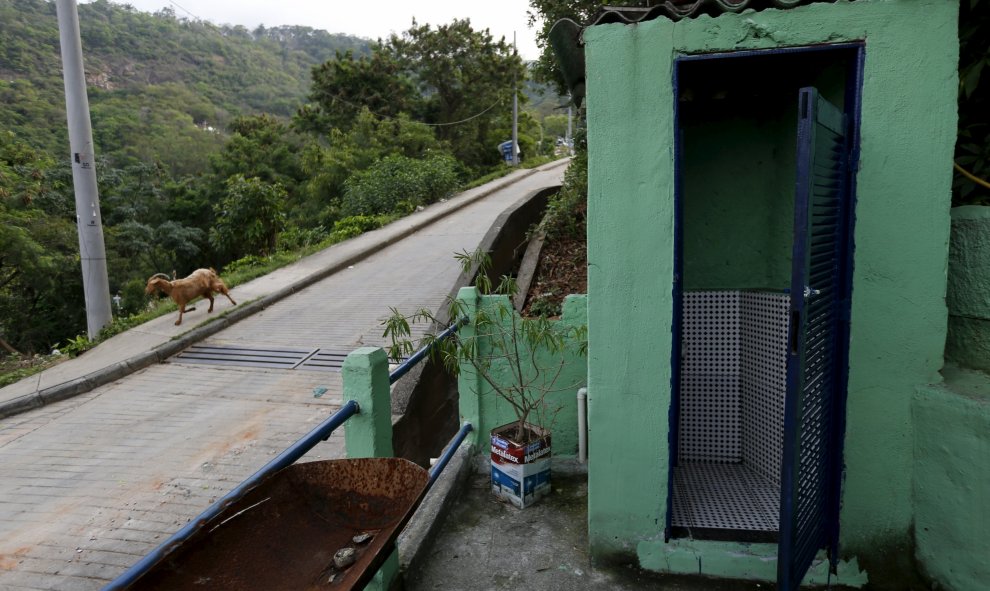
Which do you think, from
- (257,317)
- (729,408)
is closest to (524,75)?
(257,317)

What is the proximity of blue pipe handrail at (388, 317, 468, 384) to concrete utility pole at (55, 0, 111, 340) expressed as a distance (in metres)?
7.94

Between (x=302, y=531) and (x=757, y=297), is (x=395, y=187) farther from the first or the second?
(x=302, y=531)

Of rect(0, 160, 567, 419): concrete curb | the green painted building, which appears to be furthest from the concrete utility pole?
the green painted building

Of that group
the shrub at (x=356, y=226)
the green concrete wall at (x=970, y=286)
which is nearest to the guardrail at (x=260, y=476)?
the green concrete wall at (x=970, y=286)

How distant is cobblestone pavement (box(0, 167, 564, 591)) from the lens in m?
Answer: 4.47

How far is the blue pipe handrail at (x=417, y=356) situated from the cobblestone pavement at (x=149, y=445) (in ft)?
7.28

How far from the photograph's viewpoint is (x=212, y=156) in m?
26.3

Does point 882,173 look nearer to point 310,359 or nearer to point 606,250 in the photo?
point 606,250

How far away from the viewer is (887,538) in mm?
3047

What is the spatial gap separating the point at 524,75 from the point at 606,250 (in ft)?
95.3

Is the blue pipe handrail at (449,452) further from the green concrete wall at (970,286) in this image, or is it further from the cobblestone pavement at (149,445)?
the green concrete wall at (970,286)

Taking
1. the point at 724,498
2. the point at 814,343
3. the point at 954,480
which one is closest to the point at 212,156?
the point at 724,498

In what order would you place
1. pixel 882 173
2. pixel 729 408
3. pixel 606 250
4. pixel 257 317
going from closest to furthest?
1. pixel 882 173
2. pixel 606 250
3. pixel 729 408
4. pixel 257 317

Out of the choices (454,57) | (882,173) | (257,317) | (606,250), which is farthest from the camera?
(454,57)
